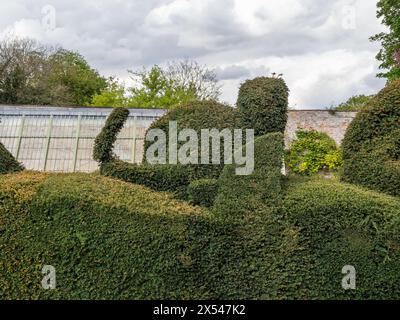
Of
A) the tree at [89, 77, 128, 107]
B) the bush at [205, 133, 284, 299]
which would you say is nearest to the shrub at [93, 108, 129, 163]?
the bush at [205, 133, 284, 299]

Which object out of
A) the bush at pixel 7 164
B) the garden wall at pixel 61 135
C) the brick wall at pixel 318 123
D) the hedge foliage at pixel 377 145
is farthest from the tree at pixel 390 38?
the bush at pixel 7 164

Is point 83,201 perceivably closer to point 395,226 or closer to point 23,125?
point 395,226

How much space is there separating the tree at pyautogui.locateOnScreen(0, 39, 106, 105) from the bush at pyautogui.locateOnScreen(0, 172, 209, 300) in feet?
89.7

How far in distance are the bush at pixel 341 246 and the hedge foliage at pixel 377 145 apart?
0.51 meters

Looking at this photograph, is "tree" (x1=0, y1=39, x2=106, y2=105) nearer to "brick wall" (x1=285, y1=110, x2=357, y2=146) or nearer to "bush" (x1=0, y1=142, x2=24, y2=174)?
"brick wall" (x1=285, y1=110, x2=357, y2=146)

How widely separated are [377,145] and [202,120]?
7.95 ft

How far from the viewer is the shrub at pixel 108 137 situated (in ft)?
21.6

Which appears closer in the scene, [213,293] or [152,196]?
[213,293]

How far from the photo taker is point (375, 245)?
5.07m

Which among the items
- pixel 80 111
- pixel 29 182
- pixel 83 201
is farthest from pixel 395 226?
pixel 80 111

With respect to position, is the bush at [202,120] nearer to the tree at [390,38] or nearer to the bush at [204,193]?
the bush at [204,193]

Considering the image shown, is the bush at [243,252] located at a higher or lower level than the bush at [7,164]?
lower

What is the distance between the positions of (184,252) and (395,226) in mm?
2271
